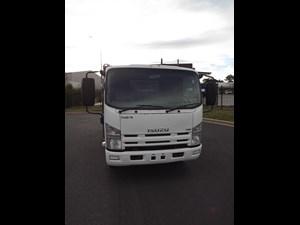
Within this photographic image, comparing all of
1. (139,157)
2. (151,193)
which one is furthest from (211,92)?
(151,193)

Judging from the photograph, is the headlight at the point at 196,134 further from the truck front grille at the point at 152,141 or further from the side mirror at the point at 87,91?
the side mirror at the point at 87,91

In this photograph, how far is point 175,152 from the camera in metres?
3.69

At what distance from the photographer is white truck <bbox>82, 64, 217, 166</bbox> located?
354 cm

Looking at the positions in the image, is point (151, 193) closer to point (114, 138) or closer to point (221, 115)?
point (114, 138)

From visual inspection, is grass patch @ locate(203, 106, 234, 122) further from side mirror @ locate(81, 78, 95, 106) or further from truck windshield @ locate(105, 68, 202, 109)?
side mirror @ locate(81, 78, 95, 106)

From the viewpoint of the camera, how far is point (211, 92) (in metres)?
4.32

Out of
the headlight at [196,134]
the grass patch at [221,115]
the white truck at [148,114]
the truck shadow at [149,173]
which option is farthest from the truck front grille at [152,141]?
the grass patch at [221,115]

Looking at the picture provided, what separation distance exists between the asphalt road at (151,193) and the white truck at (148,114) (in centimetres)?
45

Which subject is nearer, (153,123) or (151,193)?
(151,193)

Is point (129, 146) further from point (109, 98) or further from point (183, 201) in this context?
point (183, 201)

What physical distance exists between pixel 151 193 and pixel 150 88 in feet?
5.90

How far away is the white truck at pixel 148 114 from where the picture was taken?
139 inches

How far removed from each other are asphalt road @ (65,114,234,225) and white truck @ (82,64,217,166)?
449 millimetres
